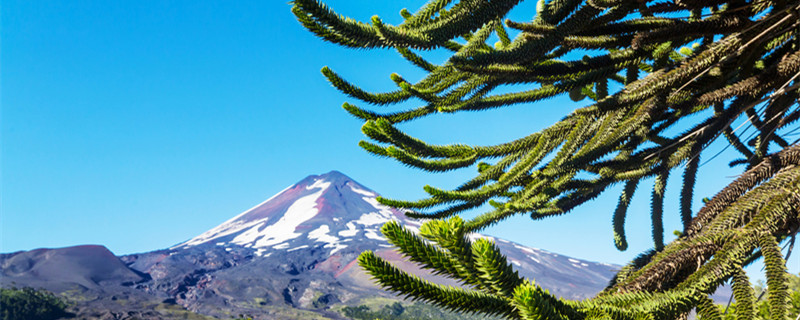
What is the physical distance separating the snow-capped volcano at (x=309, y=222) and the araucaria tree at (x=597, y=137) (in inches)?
6170

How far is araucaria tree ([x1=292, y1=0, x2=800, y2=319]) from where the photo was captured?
1360 millimetres

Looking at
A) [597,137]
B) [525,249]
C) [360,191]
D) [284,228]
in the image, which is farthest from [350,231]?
[597,137]

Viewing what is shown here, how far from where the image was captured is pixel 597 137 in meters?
3.03

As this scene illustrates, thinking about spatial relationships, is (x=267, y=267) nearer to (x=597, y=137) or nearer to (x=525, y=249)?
(x=525, y=249)

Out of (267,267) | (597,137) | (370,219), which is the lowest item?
(597,137)

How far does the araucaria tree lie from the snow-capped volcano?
514 ft

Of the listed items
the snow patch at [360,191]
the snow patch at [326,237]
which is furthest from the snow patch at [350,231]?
the snow patch at [360,191]

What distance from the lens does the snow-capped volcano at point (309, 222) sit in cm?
16738

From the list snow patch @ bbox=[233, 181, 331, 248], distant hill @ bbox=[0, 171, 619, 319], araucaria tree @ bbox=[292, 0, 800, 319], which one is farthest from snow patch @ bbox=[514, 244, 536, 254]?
araucaria tree @ bbox=[292, 0, 800, 319]

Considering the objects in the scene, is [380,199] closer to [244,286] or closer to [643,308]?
[643,308]

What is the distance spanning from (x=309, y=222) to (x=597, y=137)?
18005 cm

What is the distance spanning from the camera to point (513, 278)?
52.7 inches

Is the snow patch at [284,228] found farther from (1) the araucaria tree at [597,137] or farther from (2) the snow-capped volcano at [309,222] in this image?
(1) the araucaria tree at [597,137]

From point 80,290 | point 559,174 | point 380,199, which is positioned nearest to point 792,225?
point 559,174
